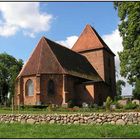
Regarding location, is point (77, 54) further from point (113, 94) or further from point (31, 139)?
point (31, 139)

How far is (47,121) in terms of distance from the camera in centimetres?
2019

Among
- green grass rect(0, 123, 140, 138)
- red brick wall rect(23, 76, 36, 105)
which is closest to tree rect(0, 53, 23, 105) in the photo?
red brick wall rect(23, 76, 36, 105)

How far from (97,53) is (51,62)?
45.8ft

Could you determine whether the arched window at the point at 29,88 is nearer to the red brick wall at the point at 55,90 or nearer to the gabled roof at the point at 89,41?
the red brick wall at the point at 55,90

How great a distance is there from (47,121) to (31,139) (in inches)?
256

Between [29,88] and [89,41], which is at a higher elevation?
[89,41]

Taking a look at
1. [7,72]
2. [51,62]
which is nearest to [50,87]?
[51,62]

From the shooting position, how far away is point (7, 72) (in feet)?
203

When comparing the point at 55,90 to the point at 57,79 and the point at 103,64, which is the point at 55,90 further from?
the point at 103,64

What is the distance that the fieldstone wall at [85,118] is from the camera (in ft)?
62.0

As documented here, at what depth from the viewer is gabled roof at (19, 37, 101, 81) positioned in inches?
1877

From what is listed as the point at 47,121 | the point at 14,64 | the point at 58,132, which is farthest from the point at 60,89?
the point at 58,132

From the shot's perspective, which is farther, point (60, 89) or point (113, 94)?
point (113, 94)

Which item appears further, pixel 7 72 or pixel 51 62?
pixel 7 72
